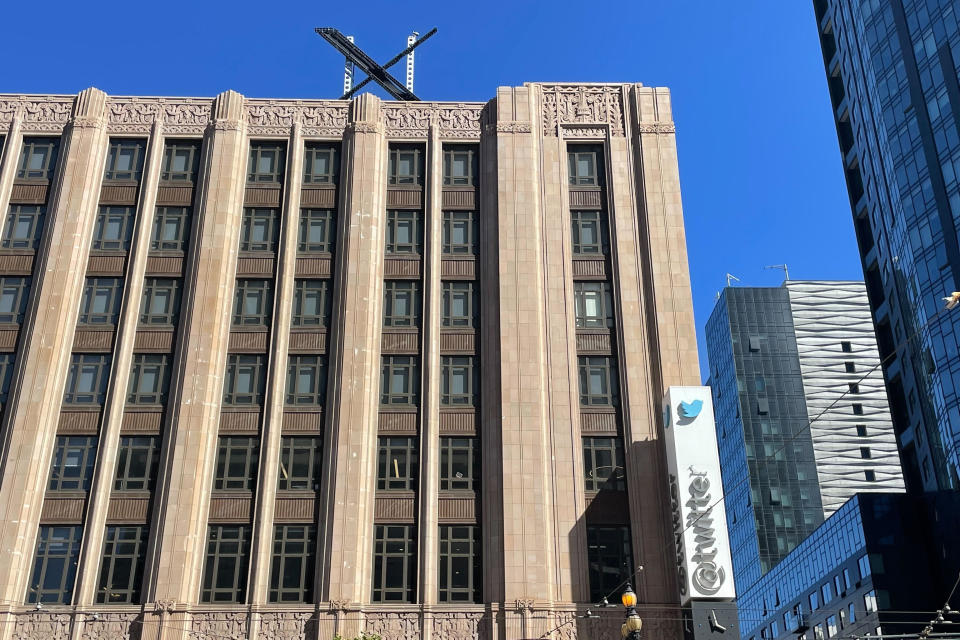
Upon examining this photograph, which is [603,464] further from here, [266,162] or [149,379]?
[266,162]

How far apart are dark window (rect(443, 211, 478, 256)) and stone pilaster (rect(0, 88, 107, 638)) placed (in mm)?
18236

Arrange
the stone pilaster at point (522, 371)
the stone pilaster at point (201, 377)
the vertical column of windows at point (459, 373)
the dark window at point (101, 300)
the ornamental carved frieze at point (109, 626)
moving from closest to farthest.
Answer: the ornamental carved frieze at point (109, 626) → the stone pilaster at point (522, 371) → the stone pilaster at point (201, 377) → the vertical column of windows at point (459, 373) → the dark window at point (101, 300)

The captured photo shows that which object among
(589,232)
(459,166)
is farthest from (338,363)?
(589,232)

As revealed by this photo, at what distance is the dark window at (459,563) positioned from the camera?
43.1 metres

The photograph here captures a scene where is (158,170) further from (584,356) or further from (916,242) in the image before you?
(916,242)

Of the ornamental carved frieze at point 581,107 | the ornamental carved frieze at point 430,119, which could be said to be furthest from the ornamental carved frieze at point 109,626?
the ornamental carved frieze at point 581,107

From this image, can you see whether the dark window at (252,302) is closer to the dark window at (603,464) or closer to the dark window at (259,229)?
the dark window at (259,229)

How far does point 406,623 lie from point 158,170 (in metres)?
26.9

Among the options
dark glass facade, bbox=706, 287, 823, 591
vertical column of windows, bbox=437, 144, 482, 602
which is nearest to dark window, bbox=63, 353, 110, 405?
vertical column of windows, bbox=437, 144, 482, 602

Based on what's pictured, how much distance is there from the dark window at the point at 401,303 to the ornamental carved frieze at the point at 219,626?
15241mm

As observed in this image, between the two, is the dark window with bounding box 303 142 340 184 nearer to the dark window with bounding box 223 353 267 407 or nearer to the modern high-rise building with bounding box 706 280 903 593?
the dark window with bounding box 223 353 267 407

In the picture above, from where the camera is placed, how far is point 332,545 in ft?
141

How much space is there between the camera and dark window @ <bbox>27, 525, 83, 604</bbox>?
43062 mm

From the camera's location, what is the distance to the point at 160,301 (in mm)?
49281
